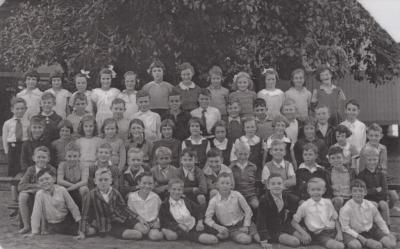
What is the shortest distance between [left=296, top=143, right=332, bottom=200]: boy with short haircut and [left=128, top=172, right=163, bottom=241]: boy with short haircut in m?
1.50

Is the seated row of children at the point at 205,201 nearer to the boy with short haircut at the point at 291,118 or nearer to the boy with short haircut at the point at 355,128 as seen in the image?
the boy with short haircut at the point at 355,128

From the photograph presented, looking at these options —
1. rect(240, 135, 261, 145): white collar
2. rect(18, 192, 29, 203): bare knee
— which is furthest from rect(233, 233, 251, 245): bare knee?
rect(18, 192, 29, 203): bare knee

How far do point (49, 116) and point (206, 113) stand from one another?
1.89 meters

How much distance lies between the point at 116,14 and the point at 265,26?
2.09 metres

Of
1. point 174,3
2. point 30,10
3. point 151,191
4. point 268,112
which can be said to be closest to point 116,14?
point 174,3

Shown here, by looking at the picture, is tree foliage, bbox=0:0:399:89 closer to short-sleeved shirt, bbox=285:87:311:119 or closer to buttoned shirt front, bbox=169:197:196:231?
short-sleeved shirt, bbox=285:87:311:119

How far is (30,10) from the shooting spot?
9.02 meters

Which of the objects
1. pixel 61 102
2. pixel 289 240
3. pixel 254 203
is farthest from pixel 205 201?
pixel 61 102

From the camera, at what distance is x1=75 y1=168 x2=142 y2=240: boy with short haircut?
18.7 feet

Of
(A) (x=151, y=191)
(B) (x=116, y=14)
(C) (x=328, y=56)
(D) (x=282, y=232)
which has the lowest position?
(D) (x=282, y=232)

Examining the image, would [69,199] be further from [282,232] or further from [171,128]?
[282,232]

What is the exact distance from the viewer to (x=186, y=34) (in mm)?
7844

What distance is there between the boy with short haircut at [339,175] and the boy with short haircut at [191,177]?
4.49ft

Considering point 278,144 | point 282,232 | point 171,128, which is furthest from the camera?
point 171,128
